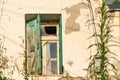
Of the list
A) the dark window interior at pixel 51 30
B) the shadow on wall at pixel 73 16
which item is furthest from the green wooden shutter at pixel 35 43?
the shadow on wall at pixel 73 16

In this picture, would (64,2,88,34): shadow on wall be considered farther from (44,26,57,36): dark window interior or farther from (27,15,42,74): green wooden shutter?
(27,15,42,74): green wooden shutter

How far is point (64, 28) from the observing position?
8.14 meters

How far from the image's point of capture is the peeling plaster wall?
8.03 metres

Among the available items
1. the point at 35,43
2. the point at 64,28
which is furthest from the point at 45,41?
the point at 64,28

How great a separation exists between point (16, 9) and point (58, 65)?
1.65 m

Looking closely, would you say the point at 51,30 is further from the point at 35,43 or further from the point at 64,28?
the point at 35,43

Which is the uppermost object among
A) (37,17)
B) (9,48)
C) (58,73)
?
(37,17)

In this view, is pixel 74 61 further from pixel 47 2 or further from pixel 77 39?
pixel 47 2

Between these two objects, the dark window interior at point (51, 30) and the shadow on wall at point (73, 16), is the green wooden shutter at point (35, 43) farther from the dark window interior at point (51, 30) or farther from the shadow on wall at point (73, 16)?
the shadow on wall at point (73, 16)

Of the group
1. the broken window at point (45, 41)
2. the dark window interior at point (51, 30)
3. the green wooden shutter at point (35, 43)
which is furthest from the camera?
the dark window interior at point (51, 30)

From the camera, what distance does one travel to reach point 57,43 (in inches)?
335

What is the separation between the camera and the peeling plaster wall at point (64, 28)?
316 inches

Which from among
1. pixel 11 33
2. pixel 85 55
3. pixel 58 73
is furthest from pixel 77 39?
pixel 11 33

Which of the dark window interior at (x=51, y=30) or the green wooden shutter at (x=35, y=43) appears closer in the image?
the green wooden shutter at (x=35, y=43)
